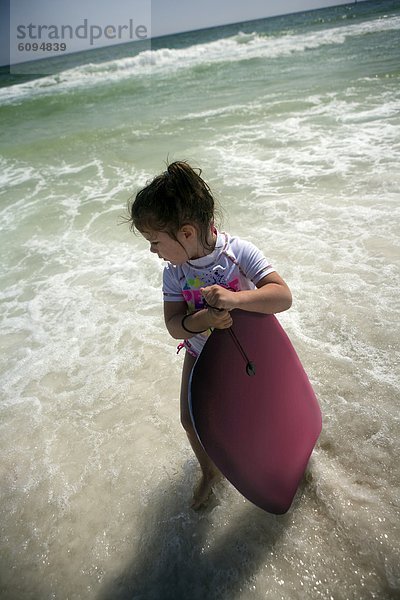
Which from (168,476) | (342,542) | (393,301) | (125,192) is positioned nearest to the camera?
(342,542)

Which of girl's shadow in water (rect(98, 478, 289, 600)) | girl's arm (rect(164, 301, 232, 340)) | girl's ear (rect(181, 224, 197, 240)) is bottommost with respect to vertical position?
girl's shadow in water (rect(98, 478, 289, 600))

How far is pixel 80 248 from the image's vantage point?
4.45 meters

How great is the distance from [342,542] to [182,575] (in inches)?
27.3

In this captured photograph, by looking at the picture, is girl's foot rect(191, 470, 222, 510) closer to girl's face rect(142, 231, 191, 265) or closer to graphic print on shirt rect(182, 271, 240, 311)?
graphic print on shirt rect(182, 271, 240, 311)

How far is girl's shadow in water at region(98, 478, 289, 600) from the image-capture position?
A: 1.54 meters

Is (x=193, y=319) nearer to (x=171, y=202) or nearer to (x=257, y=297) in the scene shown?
(x=257, y=297)

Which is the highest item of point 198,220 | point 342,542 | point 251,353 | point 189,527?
point 198,220

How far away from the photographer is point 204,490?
5.94 feet

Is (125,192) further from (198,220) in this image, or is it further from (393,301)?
(198,220)

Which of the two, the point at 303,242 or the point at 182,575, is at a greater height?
the point at 303,242

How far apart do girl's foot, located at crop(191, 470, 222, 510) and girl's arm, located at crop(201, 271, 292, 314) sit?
0.92 meters

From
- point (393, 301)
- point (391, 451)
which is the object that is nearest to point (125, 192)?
point (393, 301)

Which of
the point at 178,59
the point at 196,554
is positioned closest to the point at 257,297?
the point at 196,554

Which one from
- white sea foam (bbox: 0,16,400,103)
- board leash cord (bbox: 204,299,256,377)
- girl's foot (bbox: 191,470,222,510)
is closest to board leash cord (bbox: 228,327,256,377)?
board leash cord (bbox: 204,299,256,377)
